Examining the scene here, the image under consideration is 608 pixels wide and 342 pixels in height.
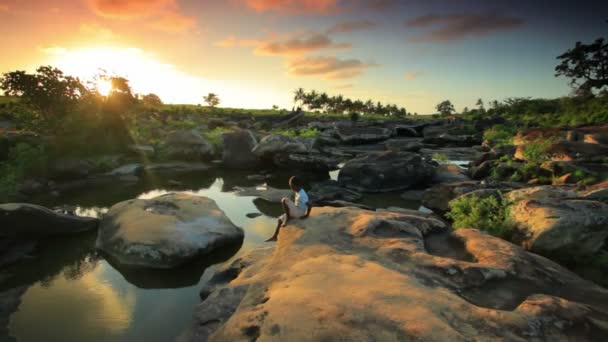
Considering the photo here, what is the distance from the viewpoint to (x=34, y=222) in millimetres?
10148

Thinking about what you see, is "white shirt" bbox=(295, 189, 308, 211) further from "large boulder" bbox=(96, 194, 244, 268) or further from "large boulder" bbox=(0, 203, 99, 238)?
"large boulder" bbox=(0, 203, 99, 238)

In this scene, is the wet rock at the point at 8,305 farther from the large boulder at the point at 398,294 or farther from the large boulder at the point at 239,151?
the large boulder at the point at 239,151

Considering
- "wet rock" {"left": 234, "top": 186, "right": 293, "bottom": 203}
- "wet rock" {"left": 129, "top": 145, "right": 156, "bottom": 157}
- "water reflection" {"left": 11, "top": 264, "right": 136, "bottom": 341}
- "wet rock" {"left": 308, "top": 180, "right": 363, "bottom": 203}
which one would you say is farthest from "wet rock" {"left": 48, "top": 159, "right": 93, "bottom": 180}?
"wet rock" {"left": 308, "top": 180, "right": 363, "bottom": 203}

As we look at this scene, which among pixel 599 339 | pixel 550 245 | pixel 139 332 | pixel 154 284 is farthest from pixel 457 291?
pixel 154 284

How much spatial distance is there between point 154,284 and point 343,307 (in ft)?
20.5

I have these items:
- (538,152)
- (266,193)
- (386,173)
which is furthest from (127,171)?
(538,152)

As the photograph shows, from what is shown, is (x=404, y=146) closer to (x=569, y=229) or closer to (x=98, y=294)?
(x=569, y=229)

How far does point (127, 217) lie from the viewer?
9.99 m

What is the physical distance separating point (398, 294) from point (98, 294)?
7493 mm

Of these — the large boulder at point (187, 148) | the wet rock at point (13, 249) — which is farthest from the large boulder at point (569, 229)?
the large boulder at point (187, 148)

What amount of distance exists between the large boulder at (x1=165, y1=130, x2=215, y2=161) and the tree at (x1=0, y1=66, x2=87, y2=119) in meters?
8.00

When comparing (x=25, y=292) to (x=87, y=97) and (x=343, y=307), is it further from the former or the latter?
(x=87, y=97)

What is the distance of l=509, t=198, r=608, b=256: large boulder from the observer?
22.4 ft

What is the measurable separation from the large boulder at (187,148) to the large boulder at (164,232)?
17.0 m
